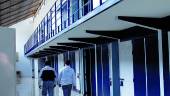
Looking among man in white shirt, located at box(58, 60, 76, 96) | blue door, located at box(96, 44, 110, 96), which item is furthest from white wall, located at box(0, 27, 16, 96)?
man in white shirt, located at box(58, 60, 76, 96)

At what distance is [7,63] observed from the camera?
3.41 meters

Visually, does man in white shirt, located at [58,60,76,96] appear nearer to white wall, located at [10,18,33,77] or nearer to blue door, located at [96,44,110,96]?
blue door, located at [96,44,110,96]

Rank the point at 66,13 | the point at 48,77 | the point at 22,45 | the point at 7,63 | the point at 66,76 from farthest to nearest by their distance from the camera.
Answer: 1. the point at 22,45
2. the point at 66,13
3. the point at 48,77
4. the point at 66,76
5. the point at 7,63

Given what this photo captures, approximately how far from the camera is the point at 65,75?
10.1 meters

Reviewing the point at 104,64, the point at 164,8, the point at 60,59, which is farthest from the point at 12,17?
the point at 164,8

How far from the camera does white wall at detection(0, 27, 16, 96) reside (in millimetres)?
3373

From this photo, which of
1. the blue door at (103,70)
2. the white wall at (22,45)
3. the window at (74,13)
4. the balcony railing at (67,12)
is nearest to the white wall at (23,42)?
the white wall at (22,45)

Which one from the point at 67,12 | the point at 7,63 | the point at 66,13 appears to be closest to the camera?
the point at 7,63

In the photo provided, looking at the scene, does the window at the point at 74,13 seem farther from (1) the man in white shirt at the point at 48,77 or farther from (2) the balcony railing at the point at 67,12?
(1) the man in white shirt at the point at 48,77

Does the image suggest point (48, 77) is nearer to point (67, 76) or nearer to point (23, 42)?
point (67, 76)

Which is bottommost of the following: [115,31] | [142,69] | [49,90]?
[49,90]

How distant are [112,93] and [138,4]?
4.77 meters

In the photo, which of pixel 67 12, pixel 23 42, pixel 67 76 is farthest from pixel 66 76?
pixel 23 42

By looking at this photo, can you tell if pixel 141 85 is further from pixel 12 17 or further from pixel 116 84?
pixel 12 17
